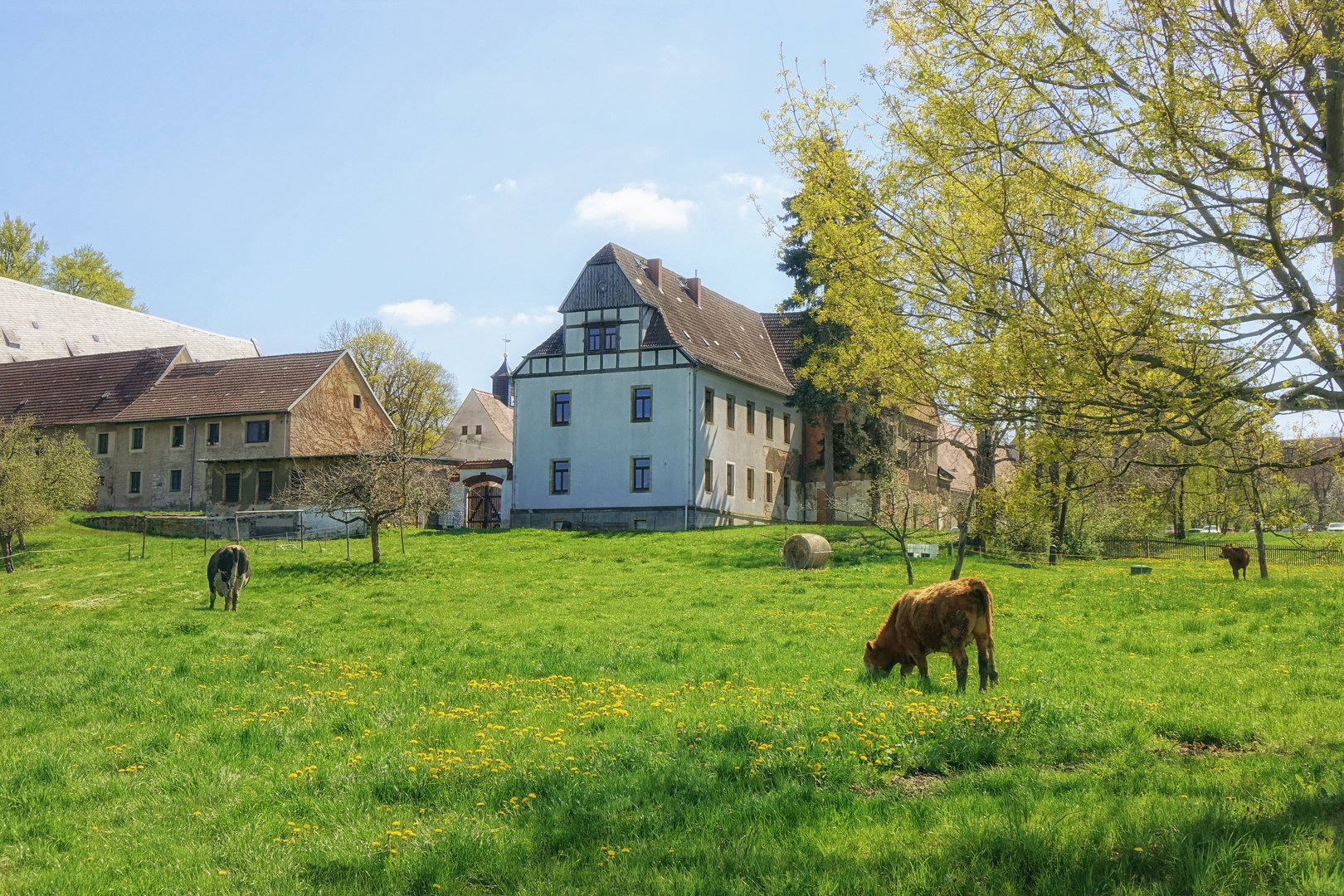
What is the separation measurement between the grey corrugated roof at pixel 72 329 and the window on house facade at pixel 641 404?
111 feet

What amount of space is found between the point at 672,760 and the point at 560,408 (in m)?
42.3

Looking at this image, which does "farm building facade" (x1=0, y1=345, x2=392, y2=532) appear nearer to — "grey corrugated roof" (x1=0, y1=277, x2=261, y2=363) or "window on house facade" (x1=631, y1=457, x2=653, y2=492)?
"grey corrugated roof" (x1=0, y1=277, x2=261, y2=363)

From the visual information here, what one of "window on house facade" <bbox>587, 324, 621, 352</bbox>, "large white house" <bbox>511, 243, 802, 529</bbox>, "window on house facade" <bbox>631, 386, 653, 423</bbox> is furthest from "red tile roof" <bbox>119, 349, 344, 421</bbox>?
"window on house facade" <bbox>631, 386, 653, 423</bbox>

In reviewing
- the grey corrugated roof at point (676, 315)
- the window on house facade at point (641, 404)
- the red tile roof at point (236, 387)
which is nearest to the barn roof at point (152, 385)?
the red tile roof at point (236, 387)

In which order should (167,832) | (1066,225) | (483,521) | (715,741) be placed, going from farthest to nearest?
(483,521), (715,741), (1066,225), (167,832)

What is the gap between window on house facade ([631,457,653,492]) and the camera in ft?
154

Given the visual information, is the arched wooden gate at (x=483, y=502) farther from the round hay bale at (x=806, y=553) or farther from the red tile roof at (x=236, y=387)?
the round hay bale at (x=806, y=553)

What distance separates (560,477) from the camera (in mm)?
48906

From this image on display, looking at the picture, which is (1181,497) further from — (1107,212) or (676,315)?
(676,315)

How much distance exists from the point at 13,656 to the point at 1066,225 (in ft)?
53.8

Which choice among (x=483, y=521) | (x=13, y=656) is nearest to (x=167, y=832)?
(x=13, y=656)

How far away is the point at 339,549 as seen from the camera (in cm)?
3609

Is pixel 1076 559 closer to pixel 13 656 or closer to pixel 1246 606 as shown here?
pixel 1246 606

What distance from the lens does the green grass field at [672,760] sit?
18.8 feet
